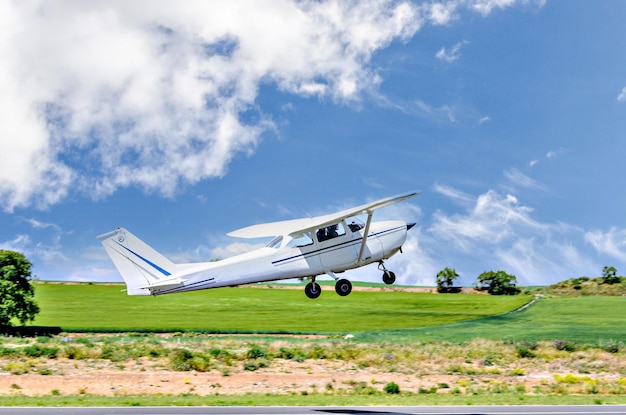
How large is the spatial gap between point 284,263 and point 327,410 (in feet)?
55.2

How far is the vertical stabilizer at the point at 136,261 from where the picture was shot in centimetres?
2655

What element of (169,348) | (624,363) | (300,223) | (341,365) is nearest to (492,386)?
(341,365)

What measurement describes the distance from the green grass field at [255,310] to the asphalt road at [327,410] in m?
44.1

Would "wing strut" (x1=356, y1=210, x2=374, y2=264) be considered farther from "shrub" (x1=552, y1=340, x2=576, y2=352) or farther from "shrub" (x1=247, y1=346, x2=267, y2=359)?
"shrub" (x1=552, y1=340, x2=576, y2=352)

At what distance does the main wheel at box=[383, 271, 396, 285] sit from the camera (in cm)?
2530

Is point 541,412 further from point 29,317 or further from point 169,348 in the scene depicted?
point 29,317

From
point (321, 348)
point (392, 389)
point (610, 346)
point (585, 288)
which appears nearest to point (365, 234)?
point (392, 389)

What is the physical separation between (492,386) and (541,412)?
47.0ft

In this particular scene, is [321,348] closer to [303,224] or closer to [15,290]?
[15,290]

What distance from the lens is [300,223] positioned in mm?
29062

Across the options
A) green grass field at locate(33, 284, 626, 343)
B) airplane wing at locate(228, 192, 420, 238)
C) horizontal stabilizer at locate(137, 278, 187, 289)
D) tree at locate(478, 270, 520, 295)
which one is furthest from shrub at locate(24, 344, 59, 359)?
tree at locate(478, 270, 520, 295)

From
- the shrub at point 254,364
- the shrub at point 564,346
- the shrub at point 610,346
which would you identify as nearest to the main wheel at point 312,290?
the shrub at point 254,364

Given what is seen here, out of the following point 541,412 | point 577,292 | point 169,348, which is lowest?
point 541,412

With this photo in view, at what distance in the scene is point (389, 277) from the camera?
25.5 meters
